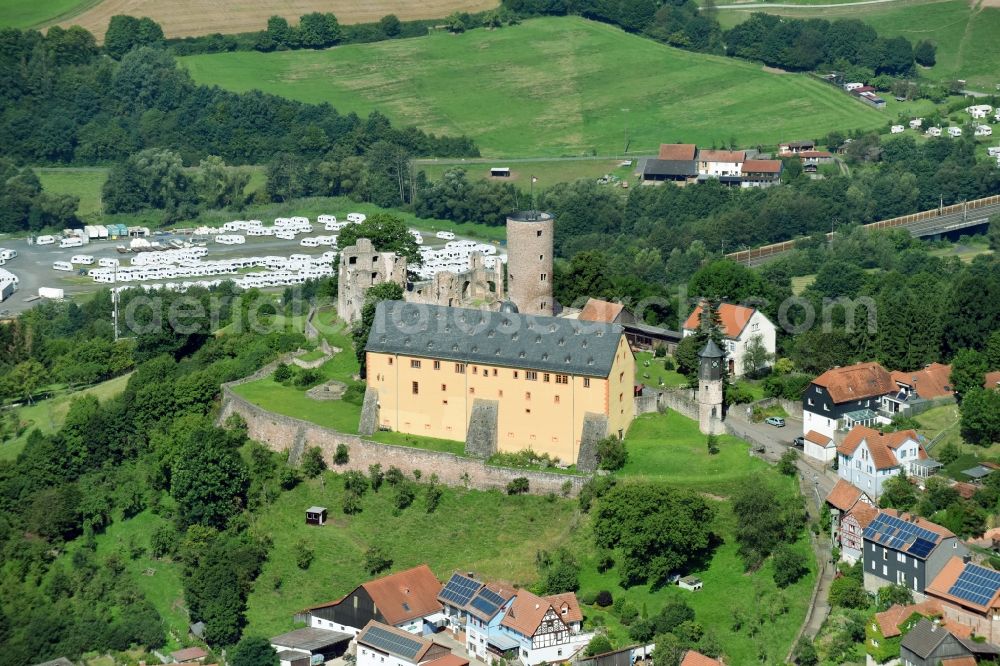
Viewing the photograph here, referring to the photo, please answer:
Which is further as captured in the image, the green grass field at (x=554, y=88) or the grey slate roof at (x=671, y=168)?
the green grass field at (x=554, y=88)

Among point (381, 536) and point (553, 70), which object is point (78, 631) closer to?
point (381, 536)

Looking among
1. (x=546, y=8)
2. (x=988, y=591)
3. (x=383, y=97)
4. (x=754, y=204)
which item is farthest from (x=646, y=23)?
(x=988, y=591)

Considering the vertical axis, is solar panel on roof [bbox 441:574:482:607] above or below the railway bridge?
above

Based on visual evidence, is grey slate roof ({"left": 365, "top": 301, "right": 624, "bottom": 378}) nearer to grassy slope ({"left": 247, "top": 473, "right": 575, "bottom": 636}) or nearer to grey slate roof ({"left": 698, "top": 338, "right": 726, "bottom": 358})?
grey slate roof ({"left": 698, "top": 338, "right": 726, "bottom": 358})

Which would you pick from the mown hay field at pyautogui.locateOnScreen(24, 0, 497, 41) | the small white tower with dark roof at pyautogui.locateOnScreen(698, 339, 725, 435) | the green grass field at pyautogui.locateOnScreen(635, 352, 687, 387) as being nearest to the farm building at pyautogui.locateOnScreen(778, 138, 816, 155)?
the mown hay field at pyautogui.locateOnScreen(24, 0, 497, 41)

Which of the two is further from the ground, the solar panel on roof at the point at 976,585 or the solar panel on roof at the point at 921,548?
the solar panel on roof at the point at 921,548

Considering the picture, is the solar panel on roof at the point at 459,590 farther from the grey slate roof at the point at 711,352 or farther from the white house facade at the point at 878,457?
the white house facade at the point at 878,457

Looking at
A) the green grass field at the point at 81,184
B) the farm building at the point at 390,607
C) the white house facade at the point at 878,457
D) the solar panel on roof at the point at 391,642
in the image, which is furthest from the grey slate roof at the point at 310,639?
the green grass field at the point at 81,184
